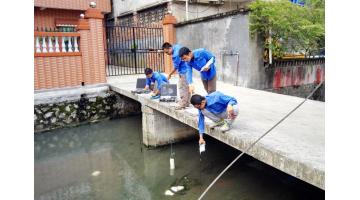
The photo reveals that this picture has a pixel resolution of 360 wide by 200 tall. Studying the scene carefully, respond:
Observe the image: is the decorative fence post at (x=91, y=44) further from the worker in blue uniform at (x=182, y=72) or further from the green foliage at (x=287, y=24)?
the green foliage at (x=287, y=24)

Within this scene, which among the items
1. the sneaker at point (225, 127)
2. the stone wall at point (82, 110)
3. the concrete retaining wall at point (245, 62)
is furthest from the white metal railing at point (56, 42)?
the sneaker at point (225, 127)

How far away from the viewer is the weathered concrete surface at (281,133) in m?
2.91

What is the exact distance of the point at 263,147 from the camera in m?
3.36

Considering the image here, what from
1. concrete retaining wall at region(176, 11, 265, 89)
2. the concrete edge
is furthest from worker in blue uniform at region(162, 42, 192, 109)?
concrete retaining wall at region(176, 11, 265, 89)

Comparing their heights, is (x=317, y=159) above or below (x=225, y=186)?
above

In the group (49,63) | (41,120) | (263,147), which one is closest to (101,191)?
(263,147)

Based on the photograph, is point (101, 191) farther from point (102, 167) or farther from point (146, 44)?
point (146, 44)

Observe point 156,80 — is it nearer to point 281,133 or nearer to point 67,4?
point 281,133

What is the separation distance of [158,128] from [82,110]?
349 centimetres

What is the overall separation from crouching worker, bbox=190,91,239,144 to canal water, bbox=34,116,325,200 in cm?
135

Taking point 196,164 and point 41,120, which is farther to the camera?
point 41,120

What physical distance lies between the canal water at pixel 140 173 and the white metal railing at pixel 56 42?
270 centimetres

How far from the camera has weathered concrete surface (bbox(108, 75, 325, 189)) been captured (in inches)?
115

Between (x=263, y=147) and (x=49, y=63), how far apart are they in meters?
7.32
